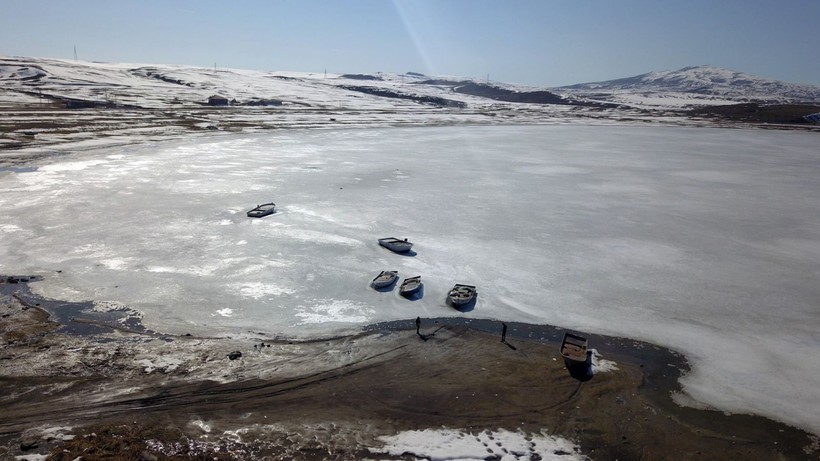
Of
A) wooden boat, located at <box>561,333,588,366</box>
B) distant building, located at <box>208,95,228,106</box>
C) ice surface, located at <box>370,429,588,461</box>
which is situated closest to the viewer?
ice surface, located at <box>370,429,588,461</box>

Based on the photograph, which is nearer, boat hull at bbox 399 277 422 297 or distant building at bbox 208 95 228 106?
boat hull at bbox 399 277 422 297

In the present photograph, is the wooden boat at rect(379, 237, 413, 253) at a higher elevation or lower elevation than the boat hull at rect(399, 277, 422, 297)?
higher

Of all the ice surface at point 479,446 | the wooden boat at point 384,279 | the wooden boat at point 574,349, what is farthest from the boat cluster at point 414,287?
the ice surface at point 479,446

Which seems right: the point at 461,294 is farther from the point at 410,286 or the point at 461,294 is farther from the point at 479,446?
the point at 479,446

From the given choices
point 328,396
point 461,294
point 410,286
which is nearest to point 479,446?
point 328,396

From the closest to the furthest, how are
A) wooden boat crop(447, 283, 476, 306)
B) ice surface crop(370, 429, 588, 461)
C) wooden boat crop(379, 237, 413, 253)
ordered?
ice surface crop(370, 429, 588, 461) → wooden boat crop(447, 283, 476, 306) → wooden boat crop(379, 237, 413, 253)

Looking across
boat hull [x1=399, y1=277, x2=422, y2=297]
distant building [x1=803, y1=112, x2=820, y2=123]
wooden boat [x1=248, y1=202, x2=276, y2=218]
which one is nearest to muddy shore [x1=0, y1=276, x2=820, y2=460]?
boat hull [x1=399, y1=277, x2=422, y2=297]

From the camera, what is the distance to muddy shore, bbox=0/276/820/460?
9.45 meters

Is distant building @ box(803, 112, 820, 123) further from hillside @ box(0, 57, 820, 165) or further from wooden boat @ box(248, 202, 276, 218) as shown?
wooden boat @ box(248, 202, 276, 218)

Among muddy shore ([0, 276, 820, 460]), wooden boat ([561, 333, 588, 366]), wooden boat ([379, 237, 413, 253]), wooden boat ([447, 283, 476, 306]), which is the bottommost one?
muddy shore ([0, 276, 820, 460])

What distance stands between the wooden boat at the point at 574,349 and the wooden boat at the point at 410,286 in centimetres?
468

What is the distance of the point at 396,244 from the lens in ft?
61.1

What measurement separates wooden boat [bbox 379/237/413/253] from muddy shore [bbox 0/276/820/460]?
16.3 feet

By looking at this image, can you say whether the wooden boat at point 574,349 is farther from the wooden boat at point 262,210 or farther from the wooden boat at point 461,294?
the wooden boat at point 262,210
